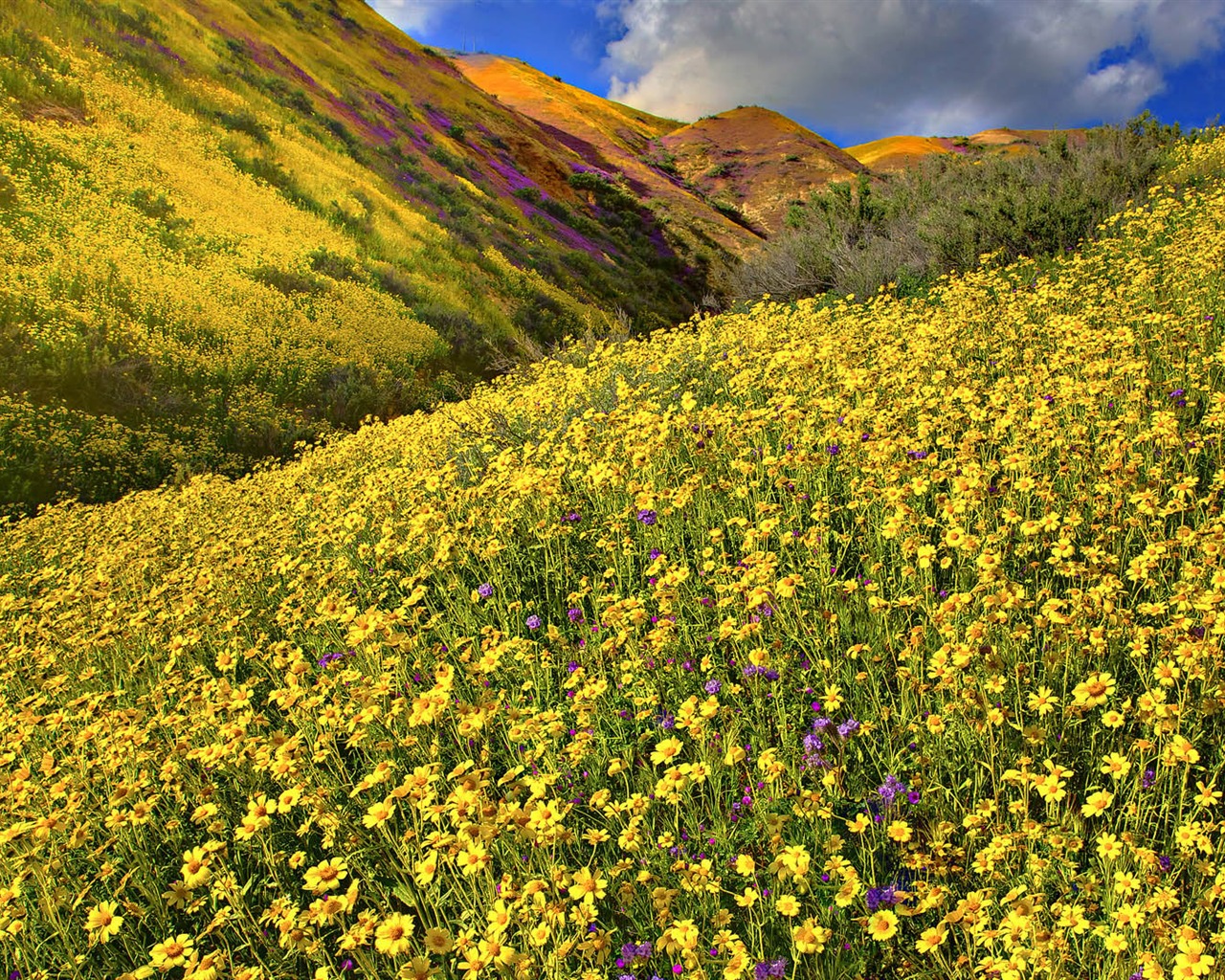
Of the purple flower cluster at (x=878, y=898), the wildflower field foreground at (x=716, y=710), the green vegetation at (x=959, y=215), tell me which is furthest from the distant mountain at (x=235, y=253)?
the purple flower cluster at (x=878, y=898)

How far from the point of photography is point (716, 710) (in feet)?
7.68

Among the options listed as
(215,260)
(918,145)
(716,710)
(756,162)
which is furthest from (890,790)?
(918,145)

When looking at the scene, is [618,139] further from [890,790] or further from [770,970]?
[770,970]

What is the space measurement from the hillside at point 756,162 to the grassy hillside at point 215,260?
34.9m

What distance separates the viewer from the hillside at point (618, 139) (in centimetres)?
4819

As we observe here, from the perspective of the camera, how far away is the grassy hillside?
492 inches

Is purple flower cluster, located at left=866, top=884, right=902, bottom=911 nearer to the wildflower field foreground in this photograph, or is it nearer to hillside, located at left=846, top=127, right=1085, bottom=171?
the wildflower field foreground

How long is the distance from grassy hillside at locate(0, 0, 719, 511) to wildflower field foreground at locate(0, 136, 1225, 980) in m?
8.42

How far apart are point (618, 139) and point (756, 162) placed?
14.3m

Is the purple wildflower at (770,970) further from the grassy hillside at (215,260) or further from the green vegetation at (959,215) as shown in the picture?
the grassy hillside at (215,260)

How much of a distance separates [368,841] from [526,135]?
5045 cm

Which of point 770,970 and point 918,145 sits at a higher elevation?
point 918,145

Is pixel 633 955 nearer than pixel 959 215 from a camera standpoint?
Yes

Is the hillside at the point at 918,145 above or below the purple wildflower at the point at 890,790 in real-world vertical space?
above
